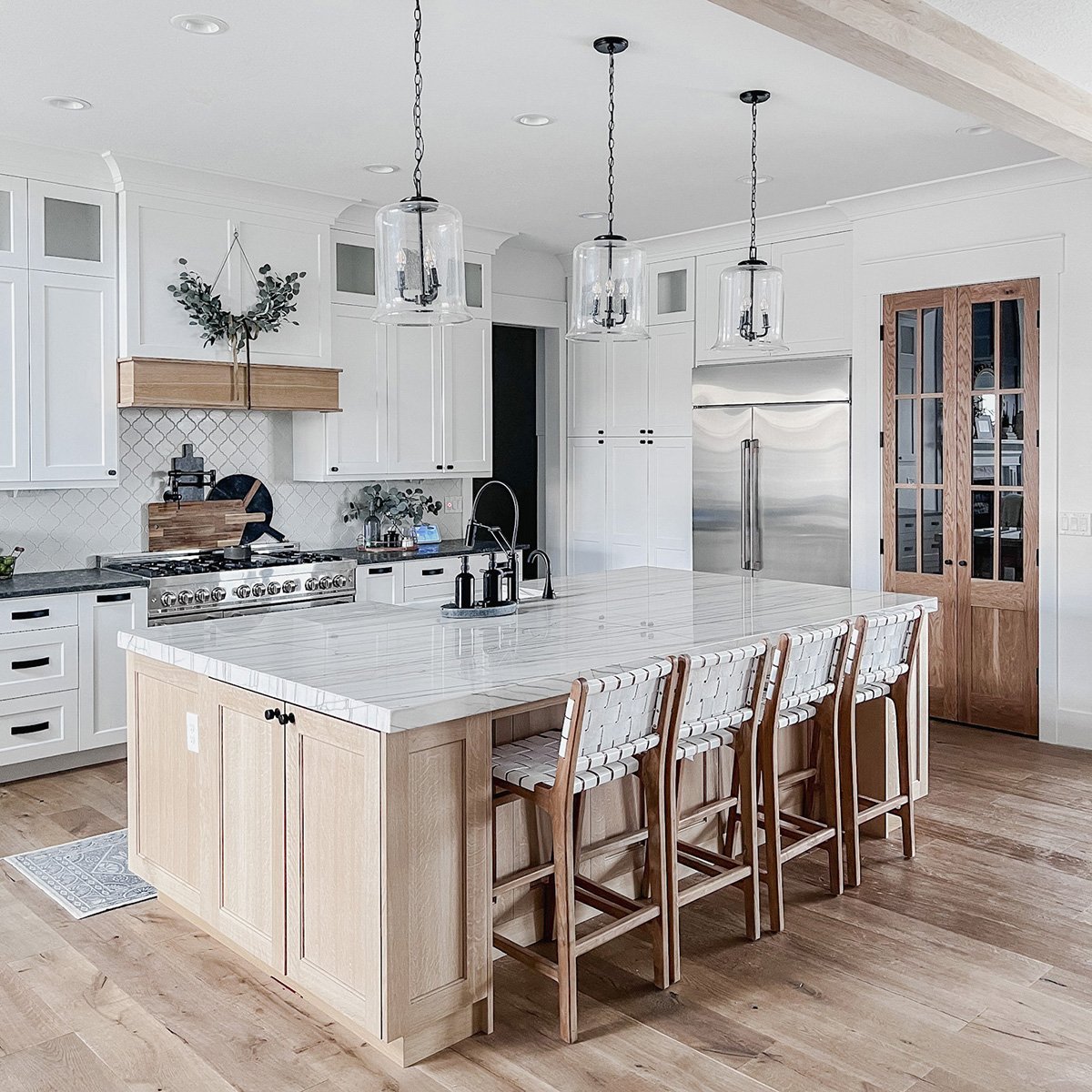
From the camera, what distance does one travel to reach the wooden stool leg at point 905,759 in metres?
3.72

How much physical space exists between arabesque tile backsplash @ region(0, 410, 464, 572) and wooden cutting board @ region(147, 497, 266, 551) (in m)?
0.07

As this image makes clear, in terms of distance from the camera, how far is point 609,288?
3354 millimetres

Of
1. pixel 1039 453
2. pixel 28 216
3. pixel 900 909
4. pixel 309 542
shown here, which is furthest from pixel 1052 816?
pixel 28 216

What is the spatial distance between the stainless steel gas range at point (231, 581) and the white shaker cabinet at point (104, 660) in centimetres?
11

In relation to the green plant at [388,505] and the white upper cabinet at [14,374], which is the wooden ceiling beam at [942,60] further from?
the green plant at [388,505]

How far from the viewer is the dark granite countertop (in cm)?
452

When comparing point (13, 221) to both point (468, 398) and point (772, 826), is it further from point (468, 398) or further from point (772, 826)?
point (772, 826)

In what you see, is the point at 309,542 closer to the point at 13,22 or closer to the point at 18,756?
the point at 18,756

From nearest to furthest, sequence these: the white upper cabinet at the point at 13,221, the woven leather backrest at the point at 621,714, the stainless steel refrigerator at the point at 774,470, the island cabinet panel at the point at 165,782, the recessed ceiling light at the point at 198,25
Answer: the woven leather backrest at the point at 621,714
the island cabinet panel at the point at 165,782
the recessed ceiling light at the point at 198,25
the white upper cabinet at the point at 13,221
the stainless steel refrigerator at the point at 774,470

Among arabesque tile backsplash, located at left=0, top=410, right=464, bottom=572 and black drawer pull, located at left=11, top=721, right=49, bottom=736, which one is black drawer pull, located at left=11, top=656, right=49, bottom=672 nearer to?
black drawer pull, located at left=11, top=721, right=49, bottom=736

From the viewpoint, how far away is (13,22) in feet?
11.0

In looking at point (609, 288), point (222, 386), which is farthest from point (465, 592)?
point (222, 386)

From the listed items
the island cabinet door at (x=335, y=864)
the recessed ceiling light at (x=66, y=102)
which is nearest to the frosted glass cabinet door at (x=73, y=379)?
the recessed ceiling light at (x=66, y=102)

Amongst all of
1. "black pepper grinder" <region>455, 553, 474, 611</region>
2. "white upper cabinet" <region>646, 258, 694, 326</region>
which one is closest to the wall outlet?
"white upper cabinet" <region>646, 258, 694, 326</region>
